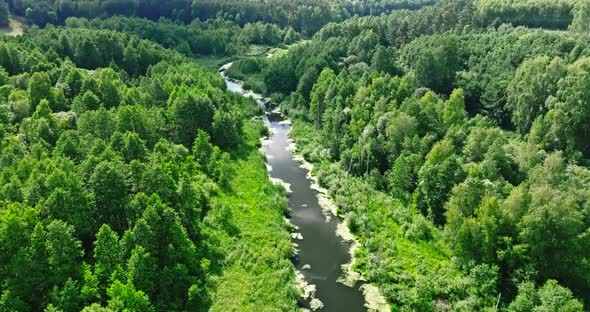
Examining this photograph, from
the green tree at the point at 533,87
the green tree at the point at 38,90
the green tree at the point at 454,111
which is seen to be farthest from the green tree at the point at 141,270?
the green tree at the point at 533,87

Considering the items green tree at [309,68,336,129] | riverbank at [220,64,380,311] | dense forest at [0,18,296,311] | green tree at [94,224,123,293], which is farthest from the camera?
green tree at [309,68,336,129]

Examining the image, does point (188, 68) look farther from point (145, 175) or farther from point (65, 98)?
point (145, 175)

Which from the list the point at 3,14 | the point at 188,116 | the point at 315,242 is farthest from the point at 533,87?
A: the point at 3,14

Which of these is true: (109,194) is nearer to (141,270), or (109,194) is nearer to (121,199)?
(121,199)

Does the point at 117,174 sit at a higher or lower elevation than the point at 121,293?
higher

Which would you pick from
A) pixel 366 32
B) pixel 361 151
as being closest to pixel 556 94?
pixel 361 151

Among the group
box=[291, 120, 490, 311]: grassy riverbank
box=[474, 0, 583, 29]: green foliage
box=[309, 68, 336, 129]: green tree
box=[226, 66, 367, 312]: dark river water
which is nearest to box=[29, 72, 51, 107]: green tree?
box=[226, 66, 367, 312]: dark river water

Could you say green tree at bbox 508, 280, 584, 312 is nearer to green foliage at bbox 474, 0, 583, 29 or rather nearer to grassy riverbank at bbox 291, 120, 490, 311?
grassy riverbank at bbox 291, 120, 490, 311
